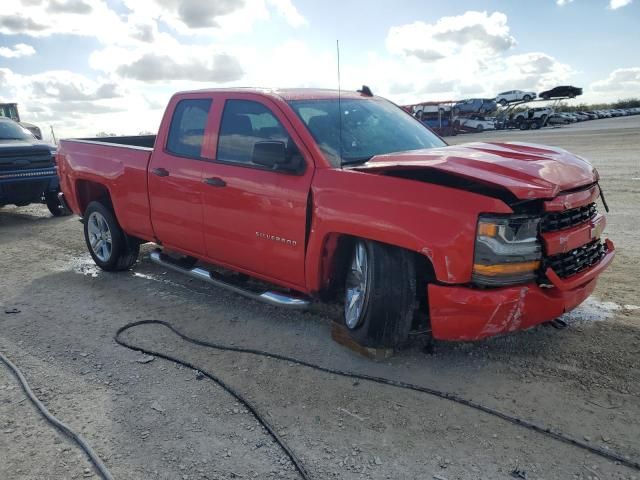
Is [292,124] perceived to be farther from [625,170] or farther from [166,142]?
[625,170]

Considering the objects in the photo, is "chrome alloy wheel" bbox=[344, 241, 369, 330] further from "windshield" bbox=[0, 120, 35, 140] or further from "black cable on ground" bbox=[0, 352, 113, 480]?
"windshield" bbox=[0, 120, 35, 140]

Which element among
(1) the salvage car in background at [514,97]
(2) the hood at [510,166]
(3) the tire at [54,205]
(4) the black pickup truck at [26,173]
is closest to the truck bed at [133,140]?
(4) the black pickup truck at [26,173]

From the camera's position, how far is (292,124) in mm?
4027

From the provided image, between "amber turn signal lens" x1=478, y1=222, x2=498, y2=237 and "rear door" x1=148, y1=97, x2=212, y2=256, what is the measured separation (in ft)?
8.19

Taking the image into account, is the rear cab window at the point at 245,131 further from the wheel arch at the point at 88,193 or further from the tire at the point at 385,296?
the wheel arch at the point at 88,193

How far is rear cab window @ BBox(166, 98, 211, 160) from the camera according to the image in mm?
4758

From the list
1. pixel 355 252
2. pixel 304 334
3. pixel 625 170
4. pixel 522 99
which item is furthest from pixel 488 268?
pixel 522 99

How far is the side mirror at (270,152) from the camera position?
147 inches

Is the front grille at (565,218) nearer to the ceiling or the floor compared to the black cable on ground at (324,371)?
nearer to the ceiling

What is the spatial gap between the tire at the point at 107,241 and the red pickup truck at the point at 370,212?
0.68 m

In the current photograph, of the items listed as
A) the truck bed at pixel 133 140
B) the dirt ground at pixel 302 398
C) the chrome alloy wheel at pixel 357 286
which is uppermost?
the truck bed at pixel 133 140

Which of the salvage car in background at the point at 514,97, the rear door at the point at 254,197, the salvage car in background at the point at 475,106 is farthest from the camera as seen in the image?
the salvage car in background at the point at 514,97

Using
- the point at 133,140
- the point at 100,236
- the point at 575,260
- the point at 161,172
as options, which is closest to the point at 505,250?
the point at 575,260

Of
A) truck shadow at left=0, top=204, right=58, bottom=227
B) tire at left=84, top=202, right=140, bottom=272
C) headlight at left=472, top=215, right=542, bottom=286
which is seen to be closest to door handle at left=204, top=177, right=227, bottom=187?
tire at left=84, top=202, right=140, bottom=272
